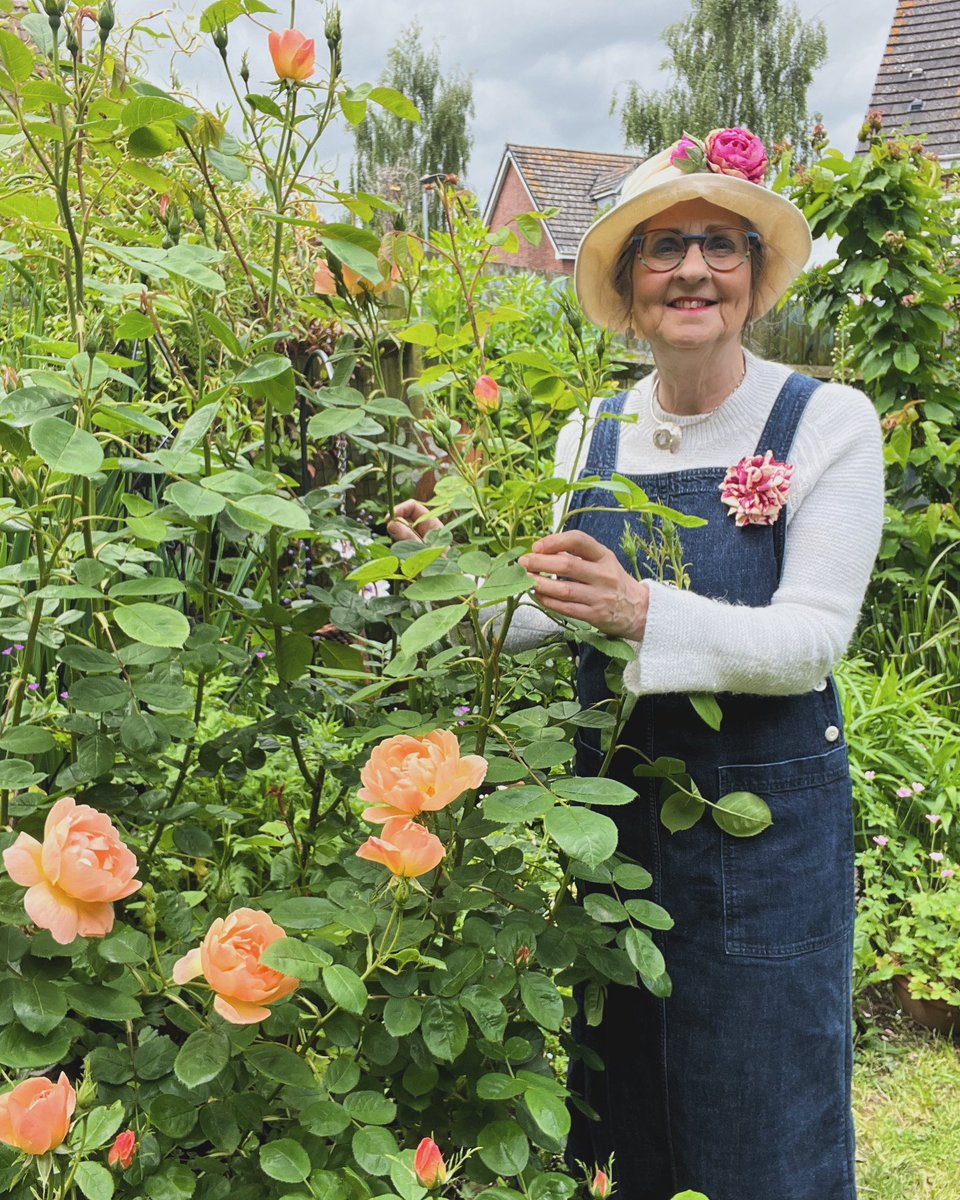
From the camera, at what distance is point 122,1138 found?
731 millimetres

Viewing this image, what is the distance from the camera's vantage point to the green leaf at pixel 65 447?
0.77 meters

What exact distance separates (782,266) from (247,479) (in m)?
0.98

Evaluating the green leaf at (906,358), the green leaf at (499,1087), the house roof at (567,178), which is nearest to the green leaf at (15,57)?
the green leaf at (499,1087)

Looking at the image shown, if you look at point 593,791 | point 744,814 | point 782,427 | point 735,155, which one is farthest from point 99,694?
point 735,155

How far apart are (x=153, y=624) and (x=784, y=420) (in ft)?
2.90

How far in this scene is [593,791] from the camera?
854mm

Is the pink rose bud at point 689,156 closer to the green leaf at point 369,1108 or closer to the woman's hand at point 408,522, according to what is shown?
the woman's hand at point 408,522

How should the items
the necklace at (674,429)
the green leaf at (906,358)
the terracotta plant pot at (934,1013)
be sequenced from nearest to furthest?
the necklace at (674,429) < the terracotta plant pot at (934,1013) < the green leaf at (906,358)

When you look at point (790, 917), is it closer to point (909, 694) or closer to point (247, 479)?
point (247, 479)

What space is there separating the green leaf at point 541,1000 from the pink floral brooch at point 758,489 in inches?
26.6

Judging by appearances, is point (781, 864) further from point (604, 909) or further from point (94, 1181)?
point (94, 1181)

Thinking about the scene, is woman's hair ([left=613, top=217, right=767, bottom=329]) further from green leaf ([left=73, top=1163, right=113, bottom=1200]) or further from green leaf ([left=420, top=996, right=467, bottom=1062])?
green leaf ([left=73, top=1163, right=113, bottom=1200])

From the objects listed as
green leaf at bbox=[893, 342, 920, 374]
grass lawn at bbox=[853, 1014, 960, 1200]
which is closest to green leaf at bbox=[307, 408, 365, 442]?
grass lawn at bbox=[853, 1014, 960, 1200]

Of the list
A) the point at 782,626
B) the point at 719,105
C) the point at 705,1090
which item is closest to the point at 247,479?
the point at 782,626
